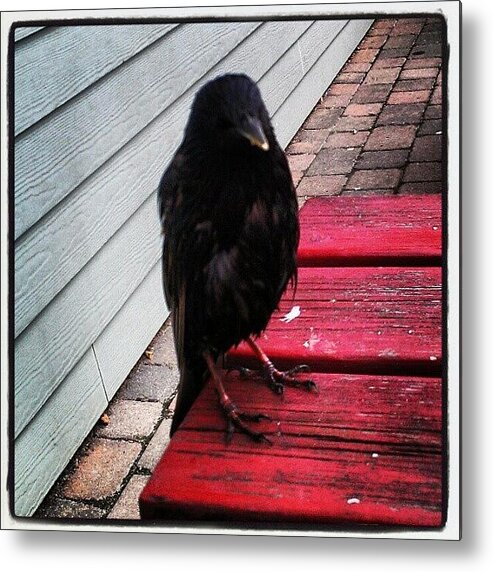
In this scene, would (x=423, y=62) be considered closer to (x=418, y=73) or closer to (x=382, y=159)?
(x=418, y=73)

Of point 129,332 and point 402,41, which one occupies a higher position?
point 402,41

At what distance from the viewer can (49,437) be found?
1.16m

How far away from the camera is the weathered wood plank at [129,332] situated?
118cm

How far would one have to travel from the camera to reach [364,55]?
1039 mm

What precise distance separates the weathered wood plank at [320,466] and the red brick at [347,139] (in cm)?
40

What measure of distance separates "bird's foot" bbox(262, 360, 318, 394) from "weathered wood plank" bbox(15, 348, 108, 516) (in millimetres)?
374

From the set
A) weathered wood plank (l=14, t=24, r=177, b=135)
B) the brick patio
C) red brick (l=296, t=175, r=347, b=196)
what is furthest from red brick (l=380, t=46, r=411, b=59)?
weathered wood plank (l=14, t=24, r=177, b=135)

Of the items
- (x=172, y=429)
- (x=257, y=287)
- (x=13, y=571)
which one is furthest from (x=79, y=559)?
(x=257, y=287)

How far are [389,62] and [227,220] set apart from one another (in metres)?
0.41

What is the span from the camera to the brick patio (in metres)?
0.99

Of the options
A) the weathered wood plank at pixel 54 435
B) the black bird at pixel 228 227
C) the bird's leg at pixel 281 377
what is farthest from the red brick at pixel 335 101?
the weathered wood plank at pixel 54 435

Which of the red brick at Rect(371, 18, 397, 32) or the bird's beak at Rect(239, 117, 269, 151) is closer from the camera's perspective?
the bird's beak at Rect(239, 117, 269, 151)

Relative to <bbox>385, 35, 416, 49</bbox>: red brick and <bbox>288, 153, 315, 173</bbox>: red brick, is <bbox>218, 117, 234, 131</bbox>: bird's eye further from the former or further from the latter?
<bbox>385, 35, 416, 49</bbox>: red brick

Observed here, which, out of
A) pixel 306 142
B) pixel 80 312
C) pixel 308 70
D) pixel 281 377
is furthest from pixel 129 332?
pixel 308 70
